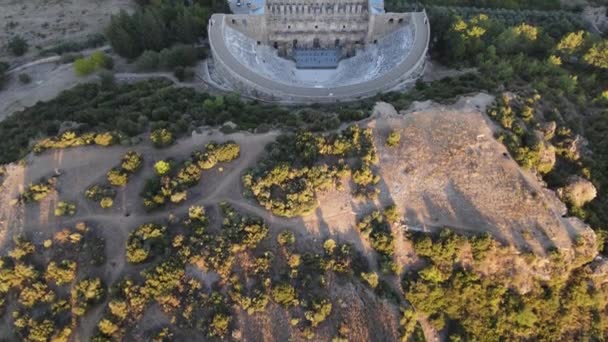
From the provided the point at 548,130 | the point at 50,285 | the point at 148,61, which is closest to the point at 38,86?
the point at 148,61

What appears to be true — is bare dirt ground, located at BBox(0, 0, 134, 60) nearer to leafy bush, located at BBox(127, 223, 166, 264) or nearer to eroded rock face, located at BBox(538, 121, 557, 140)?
leafy bush, located at BBox(127, 223, 166, 264)

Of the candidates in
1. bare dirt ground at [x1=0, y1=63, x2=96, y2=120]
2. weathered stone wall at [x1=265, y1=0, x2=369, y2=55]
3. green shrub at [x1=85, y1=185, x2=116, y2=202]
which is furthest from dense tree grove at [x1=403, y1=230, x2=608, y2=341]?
bare dirt ground at [x1=0, y1=63, x2=96, y2=120]

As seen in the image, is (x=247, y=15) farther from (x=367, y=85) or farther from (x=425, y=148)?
(x=425, y=148)

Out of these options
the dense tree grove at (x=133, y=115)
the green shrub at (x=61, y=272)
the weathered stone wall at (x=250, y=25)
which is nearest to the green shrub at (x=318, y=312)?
the dense tree grove at (x=133, y=115)

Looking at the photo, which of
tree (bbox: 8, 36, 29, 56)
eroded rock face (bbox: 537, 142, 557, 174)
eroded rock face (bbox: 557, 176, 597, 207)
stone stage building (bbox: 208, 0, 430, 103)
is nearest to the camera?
eroded rock face (bbox: 557, 176, 597, 207)

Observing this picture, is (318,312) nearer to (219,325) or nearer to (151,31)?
(219,325)

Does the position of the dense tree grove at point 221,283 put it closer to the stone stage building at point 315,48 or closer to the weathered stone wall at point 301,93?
the weathered stone wall at point 301,93
